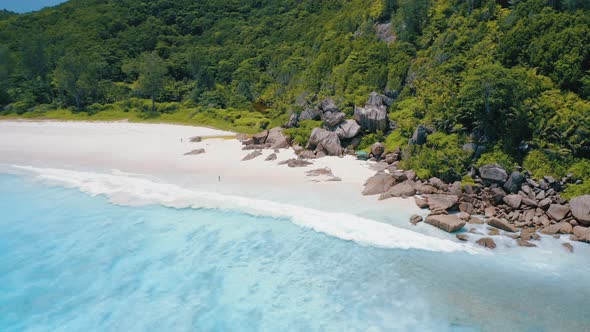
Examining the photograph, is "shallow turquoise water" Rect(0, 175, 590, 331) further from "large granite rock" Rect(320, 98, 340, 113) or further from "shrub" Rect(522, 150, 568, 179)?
"large granite rock" Rect(320, 98, 340, 113)

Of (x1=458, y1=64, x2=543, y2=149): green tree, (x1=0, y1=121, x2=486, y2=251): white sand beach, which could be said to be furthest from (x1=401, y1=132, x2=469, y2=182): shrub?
(x1=0, y1=121, x2=486, y2=251): white sand beach

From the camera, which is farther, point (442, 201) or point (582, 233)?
point (442, 201)

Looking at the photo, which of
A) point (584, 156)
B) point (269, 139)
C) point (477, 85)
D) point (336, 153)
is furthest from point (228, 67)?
point (584, 156)

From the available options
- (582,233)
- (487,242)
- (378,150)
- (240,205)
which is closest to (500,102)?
(378,150)

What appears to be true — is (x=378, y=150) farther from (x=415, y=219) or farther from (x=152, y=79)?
(x=152, y=79)

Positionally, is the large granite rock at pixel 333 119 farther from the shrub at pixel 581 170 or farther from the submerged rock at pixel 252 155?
the shrub at pixel 581 170

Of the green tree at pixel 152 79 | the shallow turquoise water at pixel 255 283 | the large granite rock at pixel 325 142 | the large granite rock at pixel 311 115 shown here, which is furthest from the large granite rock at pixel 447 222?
the green tree at pixel 152 79
